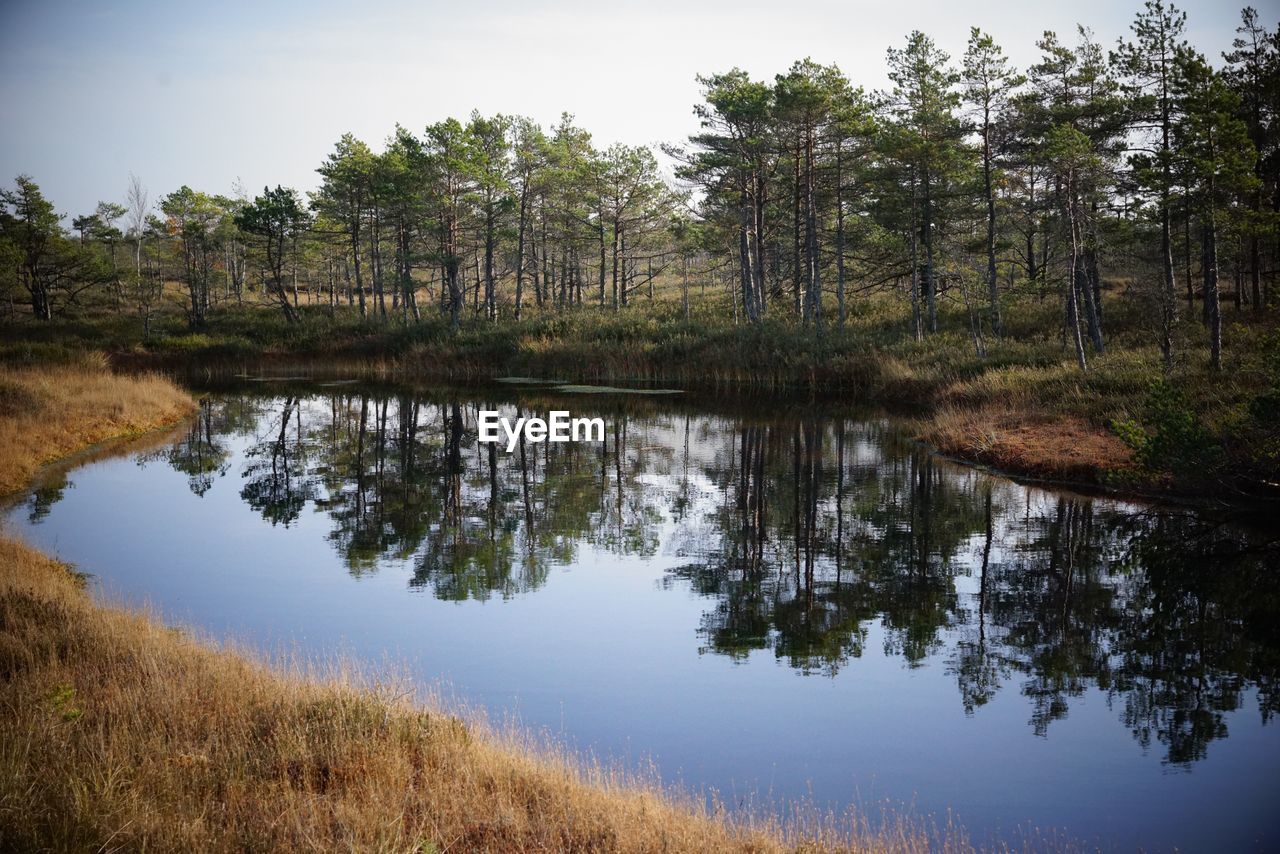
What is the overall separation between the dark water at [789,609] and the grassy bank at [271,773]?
1.46m

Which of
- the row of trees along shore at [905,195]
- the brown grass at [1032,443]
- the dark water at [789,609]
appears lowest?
the dark water at [789,609]

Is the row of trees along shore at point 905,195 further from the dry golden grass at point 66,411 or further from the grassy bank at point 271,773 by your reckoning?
the dry golden grass at point 66,411

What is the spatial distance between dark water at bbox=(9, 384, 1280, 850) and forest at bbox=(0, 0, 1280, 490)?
14.2ft

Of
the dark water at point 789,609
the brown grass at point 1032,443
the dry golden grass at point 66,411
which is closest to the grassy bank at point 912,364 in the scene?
the brown grass at point 1032,443

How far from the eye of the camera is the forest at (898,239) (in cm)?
2600

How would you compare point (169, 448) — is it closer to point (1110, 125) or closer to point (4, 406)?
point (4, 406)

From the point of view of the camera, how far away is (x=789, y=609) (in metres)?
12.5

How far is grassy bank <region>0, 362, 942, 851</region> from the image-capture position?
224 inches

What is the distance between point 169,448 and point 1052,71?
113 ft

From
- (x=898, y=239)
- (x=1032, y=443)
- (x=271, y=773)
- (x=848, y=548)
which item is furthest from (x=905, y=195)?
(x=271, y=773)

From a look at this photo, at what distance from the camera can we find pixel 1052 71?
117 feet

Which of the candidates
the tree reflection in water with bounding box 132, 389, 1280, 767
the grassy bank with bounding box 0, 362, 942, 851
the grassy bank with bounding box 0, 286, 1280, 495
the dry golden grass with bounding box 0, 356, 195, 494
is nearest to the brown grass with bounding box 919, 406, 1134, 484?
the grassy bank with bounding box 0, 286, 1280, 495

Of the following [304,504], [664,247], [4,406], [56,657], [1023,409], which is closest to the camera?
[56,657]

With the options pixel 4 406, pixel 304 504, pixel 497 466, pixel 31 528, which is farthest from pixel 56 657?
pixel 4 406
